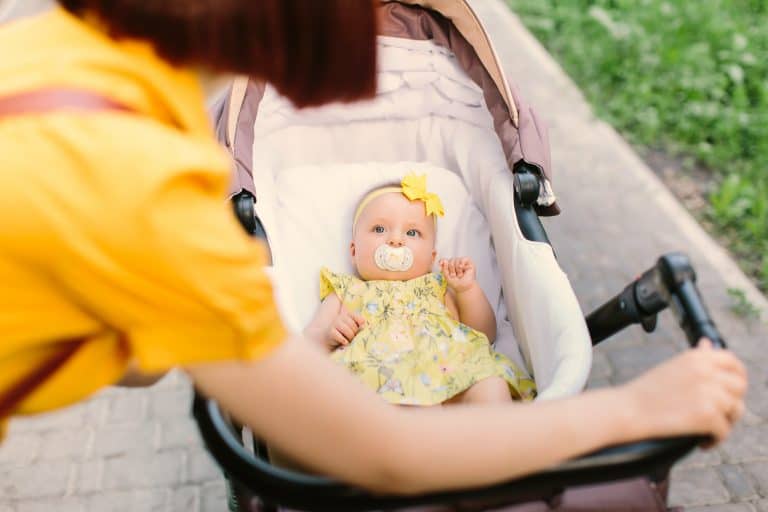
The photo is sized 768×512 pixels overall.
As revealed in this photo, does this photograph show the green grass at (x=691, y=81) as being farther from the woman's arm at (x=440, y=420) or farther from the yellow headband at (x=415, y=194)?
the woman's arm at (x=440, y=420)

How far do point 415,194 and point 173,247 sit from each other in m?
1.67

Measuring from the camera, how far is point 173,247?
0.75 meters

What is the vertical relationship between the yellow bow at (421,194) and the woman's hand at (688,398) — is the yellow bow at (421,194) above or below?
below

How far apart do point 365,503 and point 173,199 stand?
522mm

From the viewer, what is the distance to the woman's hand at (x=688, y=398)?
102 centimetres

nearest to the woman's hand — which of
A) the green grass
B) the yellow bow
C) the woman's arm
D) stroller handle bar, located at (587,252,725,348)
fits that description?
the woman's arm

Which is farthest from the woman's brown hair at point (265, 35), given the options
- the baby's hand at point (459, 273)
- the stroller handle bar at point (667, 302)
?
the baby's hand at point (459, 273)

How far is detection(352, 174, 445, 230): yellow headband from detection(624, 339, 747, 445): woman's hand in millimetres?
1378

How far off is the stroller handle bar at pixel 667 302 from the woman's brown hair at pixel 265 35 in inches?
26.6

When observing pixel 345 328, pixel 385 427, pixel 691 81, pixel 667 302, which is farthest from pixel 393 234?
pixel 691 81

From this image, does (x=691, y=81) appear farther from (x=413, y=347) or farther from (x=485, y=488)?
(x=485, y=488)

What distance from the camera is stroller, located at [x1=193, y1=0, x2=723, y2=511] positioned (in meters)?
1.08

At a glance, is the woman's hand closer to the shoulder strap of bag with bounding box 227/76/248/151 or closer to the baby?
the baby

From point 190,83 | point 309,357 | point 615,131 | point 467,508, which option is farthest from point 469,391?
point 615,131
